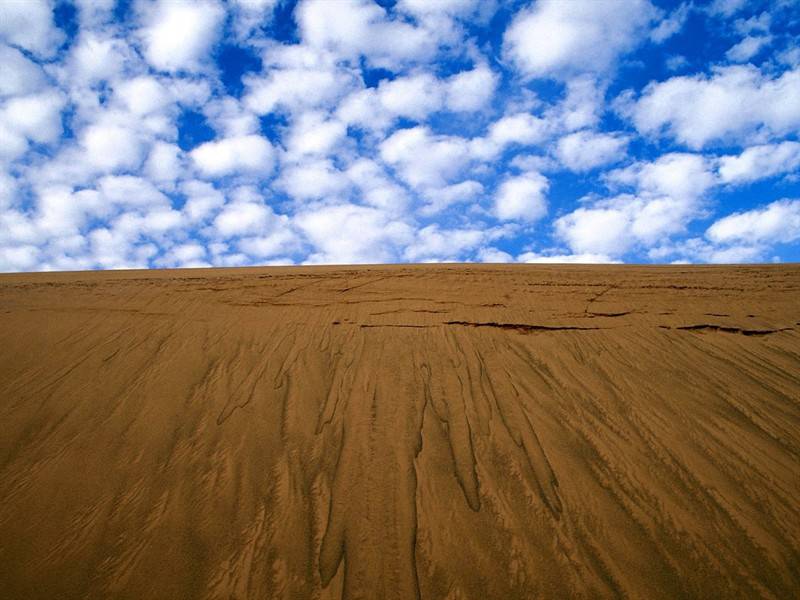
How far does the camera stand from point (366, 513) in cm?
383

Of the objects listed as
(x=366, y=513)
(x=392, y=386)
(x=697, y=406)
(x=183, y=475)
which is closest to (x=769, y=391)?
(x=697, y=406)

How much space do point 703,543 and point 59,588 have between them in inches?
200

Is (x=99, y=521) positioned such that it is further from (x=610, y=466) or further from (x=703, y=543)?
(x=703, y=543)

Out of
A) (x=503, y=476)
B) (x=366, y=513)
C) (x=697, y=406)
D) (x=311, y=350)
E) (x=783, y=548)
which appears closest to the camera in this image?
(x=783, y=548)

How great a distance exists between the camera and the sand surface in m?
3.43

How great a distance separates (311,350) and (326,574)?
346cm

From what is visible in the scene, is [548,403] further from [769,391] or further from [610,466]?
[769,391]

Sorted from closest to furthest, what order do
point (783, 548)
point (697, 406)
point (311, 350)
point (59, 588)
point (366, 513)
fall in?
point (59, 588) < point (783, 548) < point (366, 513) < point (697, 406) < point (311, 350)

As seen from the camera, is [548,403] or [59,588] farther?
[548,403]

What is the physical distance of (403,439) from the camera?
469 cm

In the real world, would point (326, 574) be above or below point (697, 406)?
below

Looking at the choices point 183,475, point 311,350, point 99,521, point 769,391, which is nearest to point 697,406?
point 769,391

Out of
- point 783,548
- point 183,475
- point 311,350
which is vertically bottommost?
point 783,548

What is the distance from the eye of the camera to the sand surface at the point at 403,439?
135 inches
